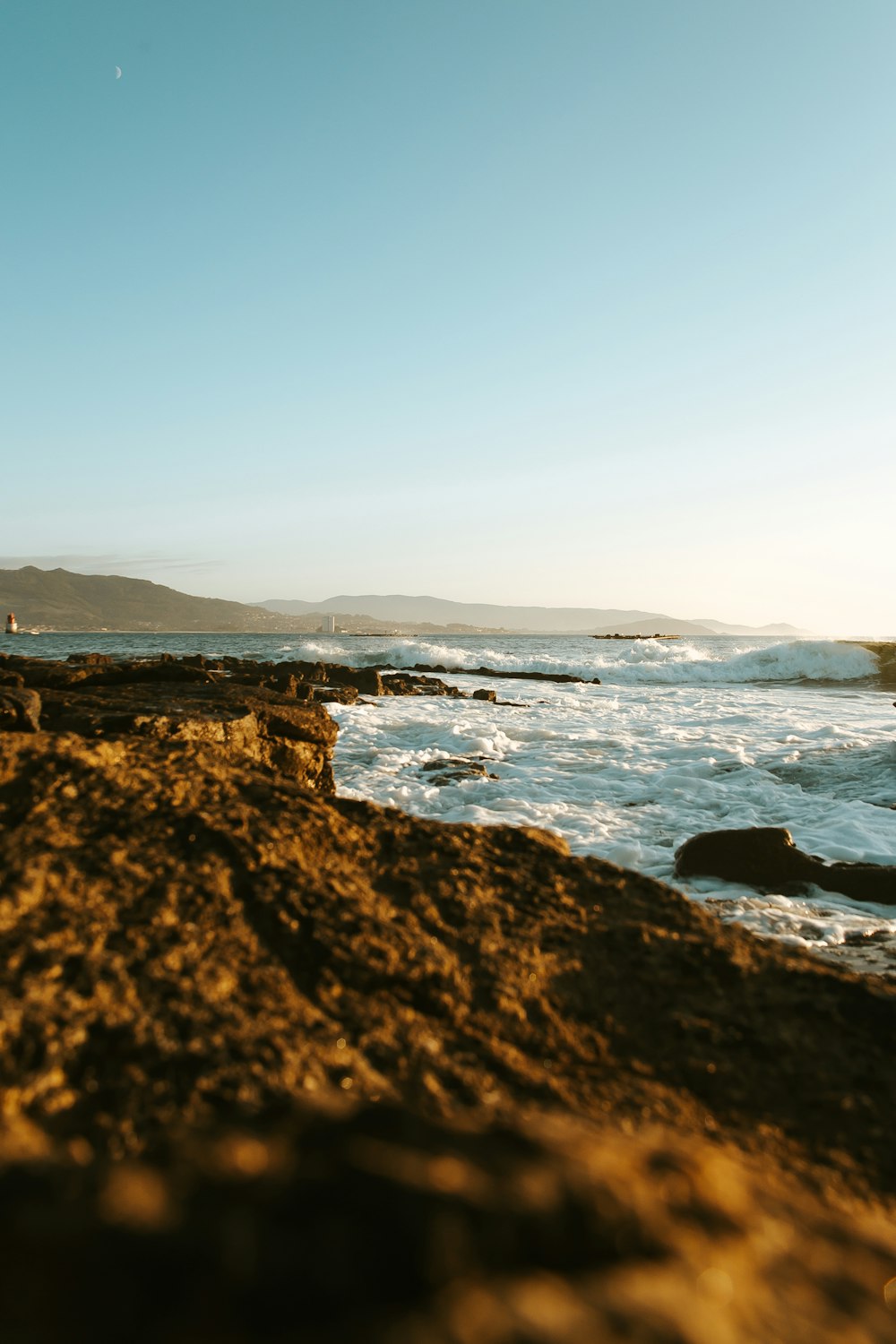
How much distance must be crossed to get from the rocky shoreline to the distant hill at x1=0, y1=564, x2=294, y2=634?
111392mm

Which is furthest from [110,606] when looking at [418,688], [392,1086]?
[392,1086]

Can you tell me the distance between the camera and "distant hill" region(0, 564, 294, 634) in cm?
12231

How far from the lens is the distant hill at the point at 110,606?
12231 cm

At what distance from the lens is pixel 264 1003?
130cm

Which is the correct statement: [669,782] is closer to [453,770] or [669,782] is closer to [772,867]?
[453,770]

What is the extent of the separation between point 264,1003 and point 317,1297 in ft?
2.25

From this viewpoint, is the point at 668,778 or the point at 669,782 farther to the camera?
the point at 668,778

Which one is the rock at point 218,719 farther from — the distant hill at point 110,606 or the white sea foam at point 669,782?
the distant hill at point 110,606

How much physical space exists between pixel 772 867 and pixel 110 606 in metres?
166

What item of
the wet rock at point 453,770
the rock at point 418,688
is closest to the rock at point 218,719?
the wet rock at point 453,770

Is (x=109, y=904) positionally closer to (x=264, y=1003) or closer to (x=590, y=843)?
(x=264, y=1003)

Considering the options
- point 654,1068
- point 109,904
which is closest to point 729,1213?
point 654,1068

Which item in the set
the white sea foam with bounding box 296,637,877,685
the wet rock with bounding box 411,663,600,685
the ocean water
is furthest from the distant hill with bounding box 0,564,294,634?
the ocean water

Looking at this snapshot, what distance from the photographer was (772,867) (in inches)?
175
